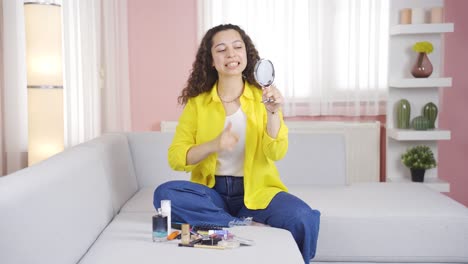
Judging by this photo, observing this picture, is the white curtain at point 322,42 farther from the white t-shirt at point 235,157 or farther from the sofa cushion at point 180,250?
the sofa cushion at point 180,250

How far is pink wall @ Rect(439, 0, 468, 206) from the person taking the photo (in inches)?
189

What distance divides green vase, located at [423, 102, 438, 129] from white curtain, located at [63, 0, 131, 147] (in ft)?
6.84

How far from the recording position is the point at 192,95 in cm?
266

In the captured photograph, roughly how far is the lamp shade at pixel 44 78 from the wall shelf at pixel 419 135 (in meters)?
2.13

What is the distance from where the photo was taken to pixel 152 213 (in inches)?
105

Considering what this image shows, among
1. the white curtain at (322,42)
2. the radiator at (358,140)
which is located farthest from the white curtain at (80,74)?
the white curtain at (322,42)

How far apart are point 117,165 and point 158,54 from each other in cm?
214

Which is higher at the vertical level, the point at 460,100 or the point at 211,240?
the point at 460,100

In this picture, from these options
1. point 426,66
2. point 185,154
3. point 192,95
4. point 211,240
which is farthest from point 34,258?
point 426,66

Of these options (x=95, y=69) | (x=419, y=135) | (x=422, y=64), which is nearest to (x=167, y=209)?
(x=95, y=69)

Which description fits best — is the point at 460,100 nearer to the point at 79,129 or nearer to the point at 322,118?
the point at 322,118

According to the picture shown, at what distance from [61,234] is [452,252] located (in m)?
1.60

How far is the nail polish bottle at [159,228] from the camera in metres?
2.09

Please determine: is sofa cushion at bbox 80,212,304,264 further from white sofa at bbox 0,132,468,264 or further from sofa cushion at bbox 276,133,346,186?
sofa cushion at bbox 276,133,346,186
